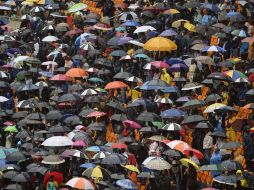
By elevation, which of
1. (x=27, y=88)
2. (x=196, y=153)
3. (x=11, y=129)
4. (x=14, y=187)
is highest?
(x=196, y=153)

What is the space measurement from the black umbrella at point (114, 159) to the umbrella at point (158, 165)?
690 mm

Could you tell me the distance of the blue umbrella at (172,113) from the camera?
22.7 metres

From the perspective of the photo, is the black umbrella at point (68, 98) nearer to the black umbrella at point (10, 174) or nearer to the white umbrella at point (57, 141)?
the white umbrella at point (57, 141)

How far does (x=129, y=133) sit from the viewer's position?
22.7 meters

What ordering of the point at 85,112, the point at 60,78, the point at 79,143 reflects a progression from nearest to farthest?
the point at 79,143, the point at 85,112, the point at 60,78

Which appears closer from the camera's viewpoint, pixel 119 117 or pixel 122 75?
pixel 119 117

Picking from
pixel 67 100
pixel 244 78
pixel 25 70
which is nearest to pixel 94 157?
pixel 67 100

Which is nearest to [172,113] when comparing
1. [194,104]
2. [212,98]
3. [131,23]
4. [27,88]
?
[194,104]

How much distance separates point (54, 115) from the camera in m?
23.6

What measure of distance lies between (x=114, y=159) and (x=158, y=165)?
1064 mm

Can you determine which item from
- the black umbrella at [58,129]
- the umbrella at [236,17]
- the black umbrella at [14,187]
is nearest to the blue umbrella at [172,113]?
the black umbrella at [58,129]

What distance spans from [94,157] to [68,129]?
6.60 ft

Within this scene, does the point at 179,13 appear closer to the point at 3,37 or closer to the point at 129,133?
the point at 3,37

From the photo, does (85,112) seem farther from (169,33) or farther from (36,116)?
(169,33)
